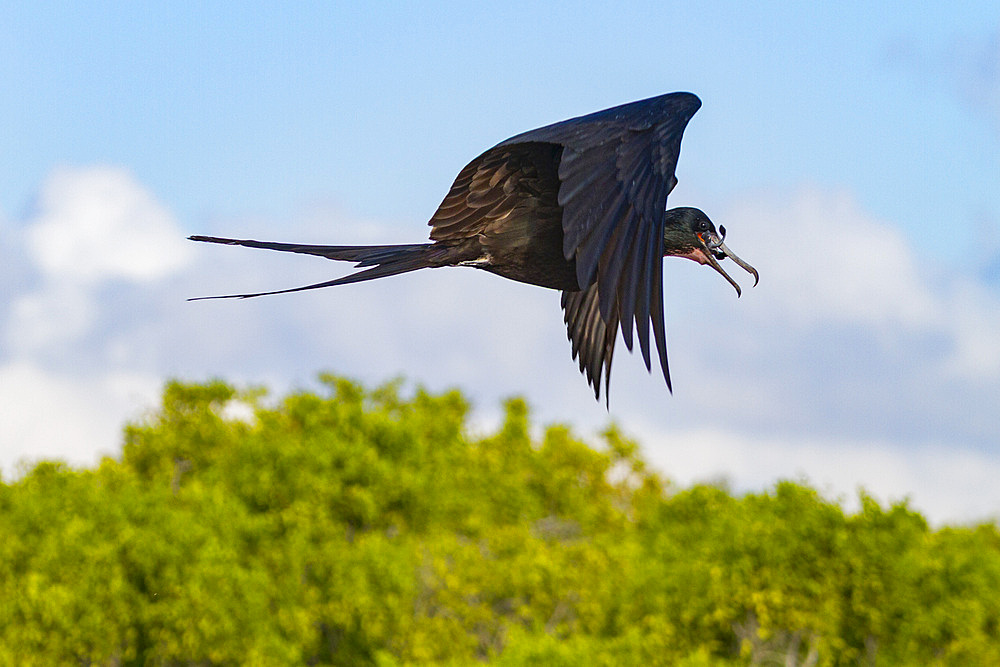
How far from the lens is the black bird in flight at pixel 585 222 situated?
451 cm

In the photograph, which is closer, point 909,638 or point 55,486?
point 909,638

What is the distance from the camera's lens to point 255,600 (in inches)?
1023

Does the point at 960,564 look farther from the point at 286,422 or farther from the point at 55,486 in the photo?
the point at 55,486

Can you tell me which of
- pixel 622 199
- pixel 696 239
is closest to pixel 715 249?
pixel 696 239

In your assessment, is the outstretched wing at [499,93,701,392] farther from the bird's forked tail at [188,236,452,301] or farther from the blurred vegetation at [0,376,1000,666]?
the blurred vegetation at [0,376,1000,666]

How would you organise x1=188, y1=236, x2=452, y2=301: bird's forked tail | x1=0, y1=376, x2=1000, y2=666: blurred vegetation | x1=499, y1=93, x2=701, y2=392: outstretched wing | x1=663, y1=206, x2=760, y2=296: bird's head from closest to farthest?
1. x1=499, y1=93, x2=701, y2=392: outstretched wing
2. x1=188, y1=236, x2=452, y2=301: bird's forked tail
3. x1=663, y1=206, x2=760, y2=296: bird's head
4. x1=0, y1=376, x2=1000, y2=666: blurred vegetation

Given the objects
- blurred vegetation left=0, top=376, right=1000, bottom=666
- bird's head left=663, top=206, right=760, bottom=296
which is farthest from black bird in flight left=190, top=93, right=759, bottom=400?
blurred vegetation left=0, top=376, right=1000, bottom=666

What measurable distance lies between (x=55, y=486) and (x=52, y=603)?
4.94 meters

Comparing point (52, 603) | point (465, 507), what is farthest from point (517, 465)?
point (52, 603)

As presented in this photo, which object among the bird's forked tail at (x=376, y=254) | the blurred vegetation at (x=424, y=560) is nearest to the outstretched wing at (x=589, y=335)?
the bird's forked tail at (x=376, y=254)

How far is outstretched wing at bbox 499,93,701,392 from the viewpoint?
14.6 feet

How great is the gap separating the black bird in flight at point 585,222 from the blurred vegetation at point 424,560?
15441mm

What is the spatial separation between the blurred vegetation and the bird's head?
15.0 m

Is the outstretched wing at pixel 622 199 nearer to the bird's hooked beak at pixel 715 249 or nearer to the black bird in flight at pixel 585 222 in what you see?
the black bird in flight at pixel 585 222
